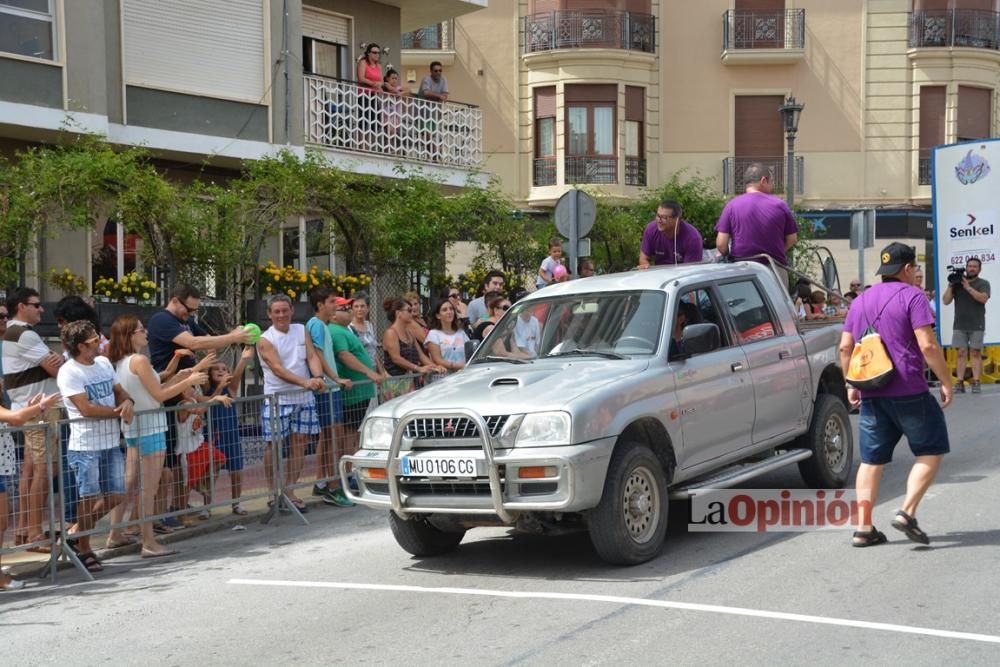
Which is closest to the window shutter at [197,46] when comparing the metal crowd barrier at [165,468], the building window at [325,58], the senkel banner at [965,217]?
the building window at [325,58]

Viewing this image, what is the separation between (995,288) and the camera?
18.9 metres

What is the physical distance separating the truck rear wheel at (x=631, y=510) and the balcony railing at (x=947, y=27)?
31.4m

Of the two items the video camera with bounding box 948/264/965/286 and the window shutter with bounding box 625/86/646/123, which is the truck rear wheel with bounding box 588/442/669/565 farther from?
the window shutter with bounding box 625/86/646/123

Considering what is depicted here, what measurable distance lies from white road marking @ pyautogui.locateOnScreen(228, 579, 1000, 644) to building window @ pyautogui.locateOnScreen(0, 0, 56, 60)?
10898mm

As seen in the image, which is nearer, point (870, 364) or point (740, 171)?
point (870, 364)

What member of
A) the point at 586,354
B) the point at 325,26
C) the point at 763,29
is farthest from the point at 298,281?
the point at 763,29

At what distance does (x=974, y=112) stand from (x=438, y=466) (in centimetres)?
3317

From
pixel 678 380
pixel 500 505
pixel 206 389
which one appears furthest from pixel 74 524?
pixel 678 380

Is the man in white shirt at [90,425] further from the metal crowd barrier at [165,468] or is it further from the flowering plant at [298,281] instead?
the flowering plant at [298,281]

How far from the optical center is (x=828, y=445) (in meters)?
10.1

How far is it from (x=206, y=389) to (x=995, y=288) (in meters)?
13.0

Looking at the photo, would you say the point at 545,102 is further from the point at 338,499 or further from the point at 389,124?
the point at 338,499

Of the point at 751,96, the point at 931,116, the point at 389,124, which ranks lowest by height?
the point at 389,124

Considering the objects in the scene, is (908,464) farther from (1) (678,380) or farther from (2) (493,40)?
(2) (493,40)
